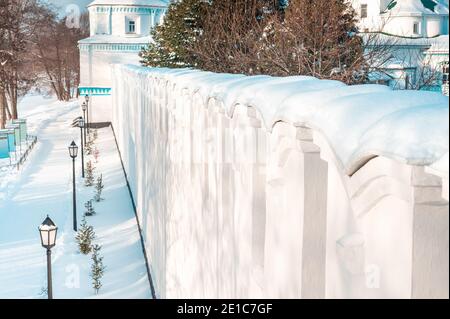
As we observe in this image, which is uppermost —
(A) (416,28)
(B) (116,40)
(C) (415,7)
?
(C) (415,7)

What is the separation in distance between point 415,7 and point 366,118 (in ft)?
174

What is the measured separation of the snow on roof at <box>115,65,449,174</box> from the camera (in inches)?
56.5

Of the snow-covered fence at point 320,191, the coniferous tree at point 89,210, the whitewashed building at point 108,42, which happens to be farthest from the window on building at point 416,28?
the snow-covered fence at point 320,191

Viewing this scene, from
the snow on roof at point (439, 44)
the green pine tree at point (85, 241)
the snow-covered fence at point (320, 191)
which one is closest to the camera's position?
the snow-covered fence at point (320, 191)

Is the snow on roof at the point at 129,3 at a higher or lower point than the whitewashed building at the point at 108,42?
higher

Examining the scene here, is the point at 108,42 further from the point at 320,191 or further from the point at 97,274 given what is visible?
the point at 320,191

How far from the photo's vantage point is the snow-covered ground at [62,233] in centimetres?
1134

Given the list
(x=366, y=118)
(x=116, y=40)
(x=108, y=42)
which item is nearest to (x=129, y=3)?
(x=116, y=40)

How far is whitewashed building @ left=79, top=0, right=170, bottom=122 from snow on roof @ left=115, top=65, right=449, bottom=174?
39.2m

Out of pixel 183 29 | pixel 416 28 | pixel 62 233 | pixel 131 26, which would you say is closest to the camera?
pixel 62 233

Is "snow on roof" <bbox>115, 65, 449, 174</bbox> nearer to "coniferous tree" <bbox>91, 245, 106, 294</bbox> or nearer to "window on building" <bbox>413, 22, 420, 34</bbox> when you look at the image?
"coniferous tree" <bbox>91, 245, 106, 294</bbox>

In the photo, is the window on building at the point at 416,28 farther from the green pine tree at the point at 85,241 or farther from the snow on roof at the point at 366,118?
the snow on roof at the point at 366,118

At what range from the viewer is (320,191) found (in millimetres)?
2572

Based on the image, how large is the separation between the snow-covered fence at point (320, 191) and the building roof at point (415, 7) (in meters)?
47.6
